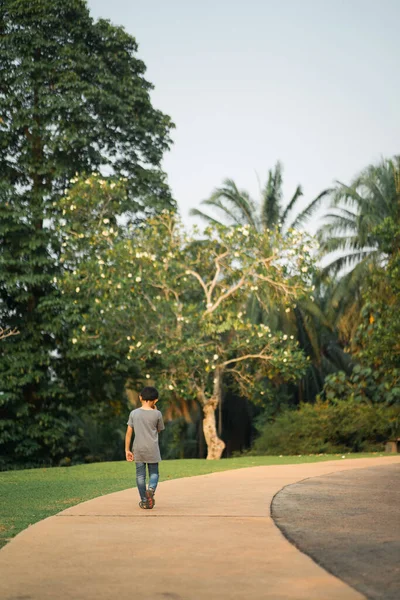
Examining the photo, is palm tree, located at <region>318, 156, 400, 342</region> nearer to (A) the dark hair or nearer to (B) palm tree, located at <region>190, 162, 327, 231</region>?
(B) palm tree, located at <region>190, 162, 327, 231</region>

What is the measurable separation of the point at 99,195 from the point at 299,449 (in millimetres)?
9112

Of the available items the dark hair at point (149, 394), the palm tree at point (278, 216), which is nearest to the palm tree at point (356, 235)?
the palm tree at point (278, 216)

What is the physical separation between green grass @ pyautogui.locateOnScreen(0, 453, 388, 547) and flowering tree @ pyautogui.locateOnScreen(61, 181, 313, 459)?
174 inches

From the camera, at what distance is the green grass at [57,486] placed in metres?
8.73

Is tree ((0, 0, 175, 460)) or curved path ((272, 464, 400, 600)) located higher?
tree ((0, 0, 175, 460))

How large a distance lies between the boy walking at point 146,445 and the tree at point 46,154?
14378 millimetres

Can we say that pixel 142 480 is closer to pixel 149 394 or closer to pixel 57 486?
pixel 149 394

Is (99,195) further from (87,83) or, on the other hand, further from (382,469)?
(382,469)

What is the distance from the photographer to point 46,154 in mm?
26484

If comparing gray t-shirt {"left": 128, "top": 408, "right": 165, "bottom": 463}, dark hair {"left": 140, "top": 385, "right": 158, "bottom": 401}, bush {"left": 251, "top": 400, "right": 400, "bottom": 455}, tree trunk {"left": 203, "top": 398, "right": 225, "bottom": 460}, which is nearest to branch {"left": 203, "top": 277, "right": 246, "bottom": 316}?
tree trunk {"left": 203, "top": 398, "right": 225, "bottom": 460}

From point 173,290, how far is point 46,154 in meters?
6.39

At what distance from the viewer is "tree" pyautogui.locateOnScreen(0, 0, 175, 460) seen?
24.2 m

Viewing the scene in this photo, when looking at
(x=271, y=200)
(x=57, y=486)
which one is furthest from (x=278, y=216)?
(x=57, y=486)

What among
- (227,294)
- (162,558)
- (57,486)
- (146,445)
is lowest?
(57,486)
